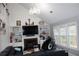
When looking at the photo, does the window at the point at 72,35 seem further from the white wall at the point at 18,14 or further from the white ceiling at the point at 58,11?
the white wall at the point at 18,14

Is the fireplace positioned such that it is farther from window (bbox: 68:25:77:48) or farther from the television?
window (bbox: 68:25:77:48)

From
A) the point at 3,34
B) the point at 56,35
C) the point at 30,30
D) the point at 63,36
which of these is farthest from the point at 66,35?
the point at 3,34

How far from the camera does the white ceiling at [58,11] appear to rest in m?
1.91

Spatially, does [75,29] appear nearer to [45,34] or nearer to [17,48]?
[45,34]

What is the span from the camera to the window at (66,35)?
6.23 ft

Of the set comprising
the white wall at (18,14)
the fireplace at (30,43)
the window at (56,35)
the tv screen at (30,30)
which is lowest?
the fireplace at (30,43)

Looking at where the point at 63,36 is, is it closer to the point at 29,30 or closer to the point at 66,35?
the point at 66,35

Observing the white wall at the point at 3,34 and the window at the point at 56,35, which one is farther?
the window at the point at 56,35

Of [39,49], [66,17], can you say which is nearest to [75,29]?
[66,17]

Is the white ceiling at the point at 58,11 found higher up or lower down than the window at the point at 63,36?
higher up

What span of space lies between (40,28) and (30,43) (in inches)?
11.7

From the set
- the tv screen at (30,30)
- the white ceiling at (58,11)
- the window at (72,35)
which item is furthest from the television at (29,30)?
the window at (72,35)

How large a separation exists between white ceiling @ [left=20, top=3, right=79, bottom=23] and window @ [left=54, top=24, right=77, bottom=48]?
6.5 inches

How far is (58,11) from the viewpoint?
6.52 feet
